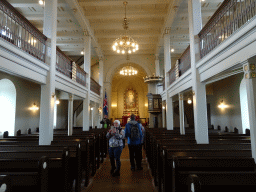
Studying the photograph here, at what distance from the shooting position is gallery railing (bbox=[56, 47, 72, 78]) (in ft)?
27.2

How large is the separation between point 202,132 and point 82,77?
8.15 metres

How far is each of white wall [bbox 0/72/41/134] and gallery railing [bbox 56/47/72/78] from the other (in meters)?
3.19

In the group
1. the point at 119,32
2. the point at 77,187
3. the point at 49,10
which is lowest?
the point at 77,187

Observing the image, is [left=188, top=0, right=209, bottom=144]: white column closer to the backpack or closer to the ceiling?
the backpack

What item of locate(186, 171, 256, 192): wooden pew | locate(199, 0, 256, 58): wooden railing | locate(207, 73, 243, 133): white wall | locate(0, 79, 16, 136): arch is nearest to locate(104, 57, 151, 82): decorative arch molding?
locate(207, 73, 243, 133): white wall

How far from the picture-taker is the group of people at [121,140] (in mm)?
5348

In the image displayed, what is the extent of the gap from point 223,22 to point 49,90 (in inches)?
242

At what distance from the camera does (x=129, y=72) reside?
1727cm

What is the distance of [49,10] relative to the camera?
7254mm

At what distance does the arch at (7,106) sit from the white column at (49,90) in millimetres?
4552

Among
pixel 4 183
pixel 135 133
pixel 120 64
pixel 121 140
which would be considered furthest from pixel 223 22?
pixel 120 64

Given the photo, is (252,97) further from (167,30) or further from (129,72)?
(129,72)

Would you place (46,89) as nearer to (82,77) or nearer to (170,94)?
(82,77)

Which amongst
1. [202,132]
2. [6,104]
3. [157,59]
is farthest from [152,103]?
[6,104]
